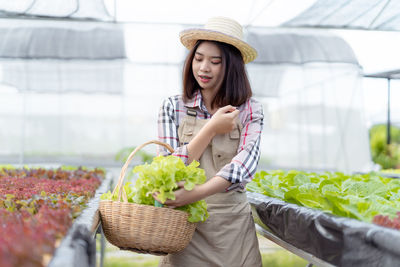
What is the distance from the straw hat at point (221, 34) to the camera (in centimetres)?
216

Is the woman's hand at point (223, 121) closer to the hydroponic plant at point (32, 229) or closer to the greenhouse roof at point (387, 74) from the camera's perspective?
the hydroponic plant at point (32, 229)

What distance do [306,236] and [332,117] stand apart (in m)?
9.60

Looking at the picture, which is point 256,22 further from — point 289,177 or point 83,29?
point 289,177

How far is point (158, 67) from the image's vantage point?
35.7ft

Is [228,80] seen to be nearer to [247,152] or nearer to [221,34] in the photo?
[221,34]

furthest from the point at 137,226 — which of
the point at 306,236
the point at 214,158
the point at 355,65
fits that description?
the point at 355,65

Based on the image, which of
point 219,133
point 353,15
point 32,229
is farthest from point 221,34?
point 353,15

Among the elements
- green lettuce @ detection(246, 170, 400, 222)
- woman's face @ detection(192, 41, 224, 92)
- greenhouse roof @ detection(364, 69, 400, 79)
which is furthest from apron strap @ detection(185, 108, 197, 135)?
greenhouse roof @ detection(364, 69, 400, 79)

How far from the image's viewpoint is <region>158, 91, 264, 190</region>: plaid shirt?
1991 millimetres

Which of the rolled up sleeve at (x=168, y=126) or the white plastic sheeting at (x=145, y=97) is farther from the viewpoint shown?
the white plastic sheeting at (x=145, y=97)

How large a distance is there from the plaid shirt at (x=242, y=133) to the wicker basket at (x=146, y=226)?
267 mm

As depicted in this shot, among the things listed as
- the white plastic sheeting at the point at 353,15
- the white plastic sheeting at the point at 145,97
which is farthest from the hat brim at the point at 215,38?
the white plastic sheeting at the point at 145,97

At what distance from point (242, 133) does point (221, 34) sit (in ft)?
1.48

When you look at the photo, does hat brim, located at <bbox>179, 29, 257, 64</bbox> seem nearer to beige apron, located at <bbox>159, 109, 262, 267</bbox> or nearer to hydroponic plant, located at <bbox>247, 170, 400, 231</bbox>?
beige apron, located at <bbox>159, 109, 262, 267</bbox>
